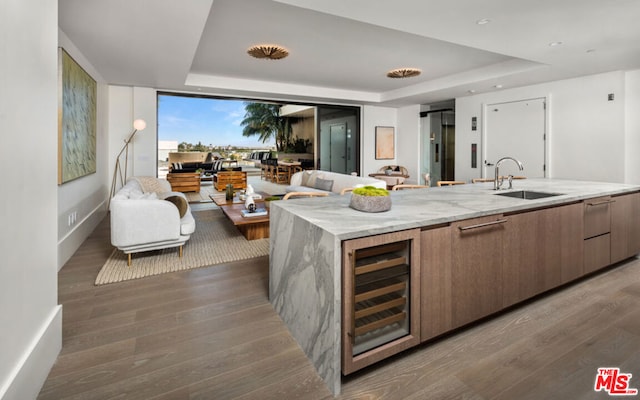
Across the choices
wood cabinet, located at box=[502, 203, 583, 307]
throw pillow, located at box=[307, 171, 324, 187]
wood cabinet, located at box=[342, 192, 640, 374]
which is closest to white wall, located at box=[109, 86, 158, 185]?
throw pillow, located at box=[307, 171, 324, 187]

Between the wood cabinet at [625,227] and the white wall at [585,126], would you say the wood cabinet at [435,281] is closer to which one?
the wood cabinet at [625,227]

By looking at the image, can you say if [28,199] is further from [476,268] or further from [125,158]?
[125,158]

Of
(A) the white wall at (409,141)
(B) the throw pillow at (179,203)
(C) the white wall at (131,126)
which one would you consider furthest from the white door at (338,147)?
(B) the throw pillow at (179,203)

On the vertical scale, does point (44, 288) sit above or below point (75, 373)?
above

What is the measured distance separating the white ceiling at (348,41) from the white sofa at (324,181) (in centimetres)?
182

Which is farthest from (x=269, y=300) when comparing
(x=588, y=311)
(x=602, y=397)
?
(x=588, y=311)

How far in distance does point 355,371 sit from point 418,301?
19.3 inches

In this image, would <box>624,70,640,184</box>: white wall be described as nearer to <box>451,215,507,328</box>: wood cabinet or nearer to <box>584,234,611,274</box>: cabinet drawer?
<box>584,234,611,274</box>: cabinet drawer

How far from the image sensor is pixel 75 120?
12.9 feet

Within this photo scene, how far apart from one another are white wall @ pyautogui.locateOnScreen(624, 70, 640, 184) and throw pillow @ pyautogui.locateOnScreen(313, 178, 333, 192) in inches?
177

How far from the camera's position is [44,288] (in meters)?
1.75

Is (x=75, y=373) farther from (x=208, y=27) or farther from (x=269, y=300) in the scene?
(x=208, y=27)

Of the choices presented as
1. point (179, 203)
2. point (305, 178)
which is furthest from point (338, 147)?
point (179, 203)

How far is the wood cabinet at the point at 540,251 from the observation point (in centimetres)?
221
